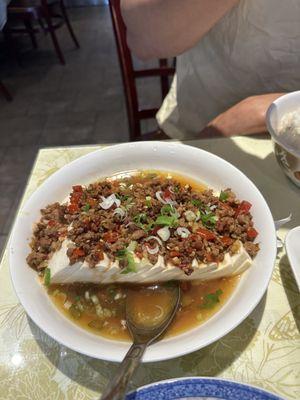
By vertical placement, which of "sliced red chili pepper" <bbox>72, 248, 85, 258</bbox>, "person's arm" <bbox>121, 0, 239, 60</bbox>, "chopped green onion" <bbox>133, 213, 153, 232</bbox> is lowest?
"chopped green onion" <bbox>133, 213, 153, 232</bbox>

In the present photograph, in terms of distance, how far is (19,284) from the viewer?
82cm

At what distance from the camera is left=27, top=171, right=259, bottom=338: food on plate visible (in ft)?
2.76

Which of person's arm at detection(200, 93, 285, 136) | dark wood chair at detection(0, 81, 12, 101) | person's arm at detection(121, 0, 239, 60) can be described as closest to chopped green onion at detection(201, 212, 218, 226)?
person's arm at detection(200, 93, 285, 136)

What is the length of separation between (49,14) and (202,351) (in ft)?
14.6

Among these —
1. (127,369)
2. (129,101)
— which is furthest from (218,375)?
(129,101)

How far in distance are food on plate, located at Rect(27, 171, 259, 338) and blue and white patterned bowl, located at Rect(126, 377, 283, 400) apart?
5.6 inches

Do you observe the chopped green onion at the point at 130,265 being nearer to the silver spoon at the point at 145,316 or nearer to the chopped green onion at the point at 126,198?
the silver spoon at the point at 145,316

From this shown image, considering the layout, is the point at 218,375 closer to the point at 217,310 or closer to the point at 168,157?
the point at 217,310

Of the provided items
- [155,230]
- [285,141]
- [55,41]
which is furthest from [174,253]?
[55,41]

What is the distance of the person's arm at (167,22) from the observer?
1.20 m

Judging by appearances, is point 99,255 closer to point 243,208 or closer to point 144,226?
point 144,226

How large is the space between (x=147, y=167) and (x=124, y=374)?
647 mm

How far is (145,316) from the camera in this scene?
0.82m

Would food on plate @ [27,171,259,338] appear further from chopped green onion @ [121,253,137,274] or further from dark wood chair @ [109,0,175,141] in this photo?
dark wood chair @ [109,0,175,141]
